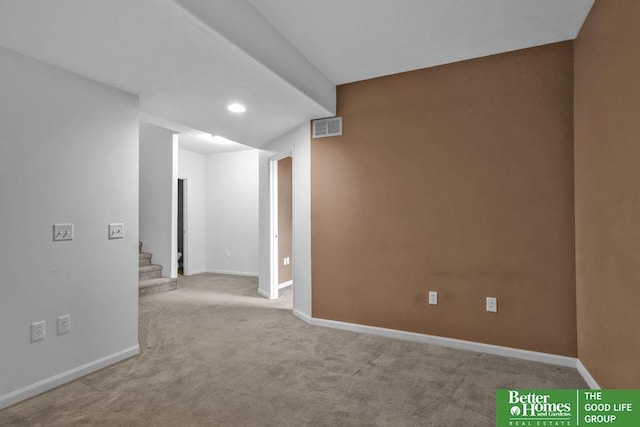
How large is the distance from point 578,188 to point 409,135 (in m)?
1.43

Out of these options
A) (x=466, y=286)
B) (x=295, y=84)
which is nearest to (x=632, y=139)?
(x=466, y=286)

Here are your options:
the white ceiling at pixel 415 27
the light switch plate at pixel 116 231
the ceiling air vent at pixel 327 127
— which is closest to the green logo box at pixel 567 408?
the white ceiling at pixel 415 27

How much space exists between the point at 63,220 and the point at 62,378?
111cm

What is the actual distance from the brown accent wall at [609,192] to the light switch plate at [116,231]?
11.2 ft

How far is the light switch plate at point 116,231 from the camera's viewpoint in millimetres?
2887

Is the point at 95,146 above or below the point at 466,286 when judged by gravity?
above

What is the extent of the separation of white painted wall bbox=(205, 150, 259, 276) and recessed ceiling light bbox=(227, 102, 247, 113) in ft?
12.0

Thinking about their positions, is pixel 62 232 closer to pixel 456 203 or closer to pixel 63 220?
pixel 63 220

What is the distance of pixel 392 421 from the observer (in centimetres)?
205

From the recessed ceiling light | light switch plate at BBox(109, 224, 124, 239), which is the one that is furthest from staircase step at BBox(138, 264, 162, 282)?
the recessed ceiling light

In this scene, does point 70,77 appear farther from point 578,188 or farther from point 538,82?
point 578,188

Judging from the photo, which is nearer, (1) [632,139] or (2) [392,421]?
(1) [632,139]

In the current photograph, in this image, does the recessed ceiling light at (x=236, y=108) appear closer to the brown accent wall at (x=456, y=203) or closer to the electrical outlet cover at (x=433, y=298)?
the brown accent wall at (x=456, y=203)

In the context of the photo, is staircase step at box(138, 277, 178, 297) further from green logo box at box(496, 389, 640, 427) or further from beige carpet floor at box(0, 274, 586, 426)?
green logo box at box(496, 389, 640, 427)
